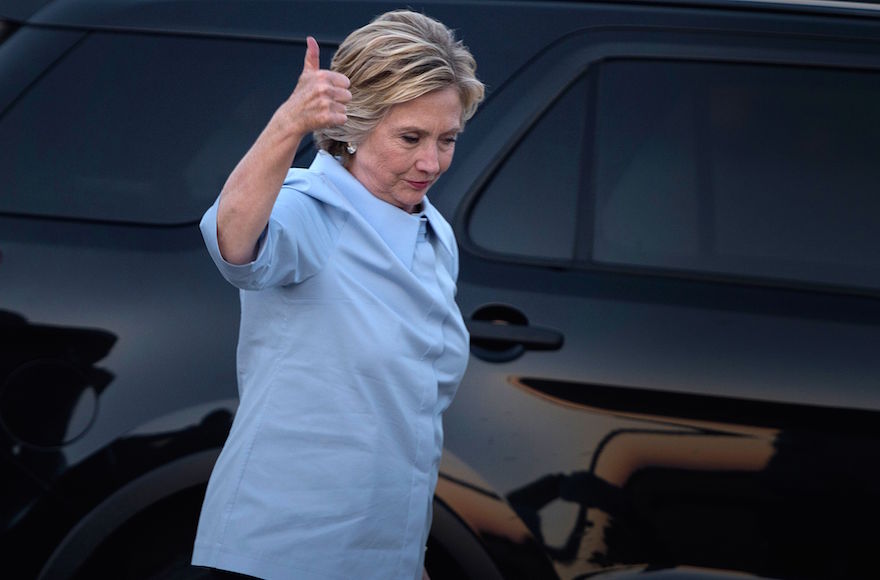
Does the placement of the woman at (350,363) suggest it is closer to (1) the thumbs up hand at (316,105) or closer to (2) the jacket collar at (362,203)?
(2) the jacket collar at (362,203)

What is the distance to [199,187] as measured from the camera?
9.04 feet

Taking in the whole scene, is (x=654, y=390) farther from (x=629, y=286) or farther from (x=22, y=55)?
(x=22, y=55)

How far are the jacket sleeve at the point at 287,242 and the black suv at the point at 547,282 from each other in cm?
77

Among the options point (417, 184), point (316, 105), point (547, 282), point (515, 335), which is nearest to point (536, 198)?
point (547, 282)

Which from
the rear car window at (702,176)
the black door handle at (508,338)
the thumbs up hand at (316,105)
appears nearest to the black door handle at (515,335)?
the black door handle at (508,338)

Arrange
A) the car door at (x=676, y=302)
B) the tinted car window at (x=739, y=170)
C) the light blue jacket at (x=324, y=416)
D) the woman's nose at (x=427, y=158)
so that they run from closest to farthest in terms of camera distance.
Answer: the light blue jacket at (x=324, y=416) < the woman's nose at (x=427, y=158) < the car door at (x=676, y=302) < the tinted car window at (x=739, y=170)

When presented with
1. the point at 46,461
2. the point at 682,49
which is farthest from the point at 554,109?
the point at 46,461

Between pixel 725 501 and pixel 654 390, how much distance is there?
0.81 feet

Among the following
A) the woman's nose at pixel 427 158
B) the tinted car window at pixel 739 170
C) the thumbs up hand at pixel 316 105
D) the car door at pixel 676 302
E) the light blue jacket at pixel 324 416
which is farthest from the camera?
the tinted car window at pixel 739 170

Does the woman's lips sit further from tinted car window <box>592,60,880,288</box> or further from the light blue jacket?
tinted car window <box>592,60,880,288</box>

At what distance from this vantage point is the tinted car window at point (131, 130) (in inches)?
108

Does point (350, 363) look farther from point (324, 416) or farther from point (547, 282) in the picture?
point (547, 282)

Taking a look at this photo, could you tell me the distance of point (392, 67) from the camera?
1.95 m

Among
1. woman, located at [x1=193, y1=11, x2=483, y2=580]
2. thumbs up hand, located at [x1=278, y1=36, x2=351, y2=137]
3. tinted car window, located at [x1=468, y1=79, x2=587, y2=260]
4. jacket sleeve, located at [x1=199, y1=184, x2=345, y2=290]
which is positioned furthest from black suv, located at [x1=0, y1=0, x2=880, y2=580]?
thumbs up hand, located at [x1=278, y1=36, x2=351, y2=137]
